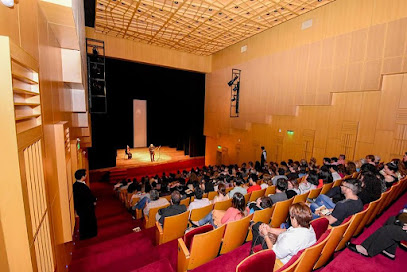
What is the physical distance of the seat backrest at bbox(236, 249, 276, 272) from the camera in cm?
165

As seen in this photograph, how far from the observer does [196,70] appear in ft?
44.6

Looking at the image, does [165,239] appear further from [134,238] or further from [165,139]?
[165,139]

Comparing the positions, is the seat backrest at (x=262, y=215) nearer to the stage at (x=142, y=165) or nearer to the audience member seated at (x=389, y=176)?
the audience member seated at (x=389, y=176)

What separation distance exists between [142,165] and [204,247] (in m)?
10.9

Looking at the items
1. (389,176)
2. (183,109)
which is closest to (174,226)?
(389,176)

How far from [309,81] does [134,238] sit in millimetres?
→ 8423

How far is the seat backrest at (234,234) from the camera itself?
8.59 feet

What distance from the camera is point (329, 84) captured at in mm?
7457

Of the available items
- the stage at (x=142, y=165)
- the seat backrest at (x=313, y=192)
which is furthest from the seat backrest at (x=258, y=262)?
the stage at (x=142, y=165)

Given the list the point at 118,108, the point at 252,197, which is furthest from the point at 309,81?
the point at 118,108

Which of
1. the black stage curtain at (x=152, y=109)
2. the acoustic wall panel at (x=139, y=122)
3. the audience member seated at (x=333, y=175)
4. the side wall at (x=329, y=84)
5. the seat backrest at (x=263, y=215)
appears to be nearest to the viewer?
the seat backrest at (x=263, y=215)

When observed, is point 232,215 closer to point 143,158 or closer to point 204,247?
point 204,247

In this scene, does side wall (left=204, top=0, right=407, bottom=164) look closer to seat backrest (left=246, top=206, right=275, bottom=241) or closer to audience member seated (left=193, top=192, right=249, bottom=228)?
seat backrest (left=246, top=206, right=275, bottom=241)

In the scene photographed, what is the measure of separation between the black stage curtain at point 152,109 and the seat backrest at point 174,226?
33.0 feet
